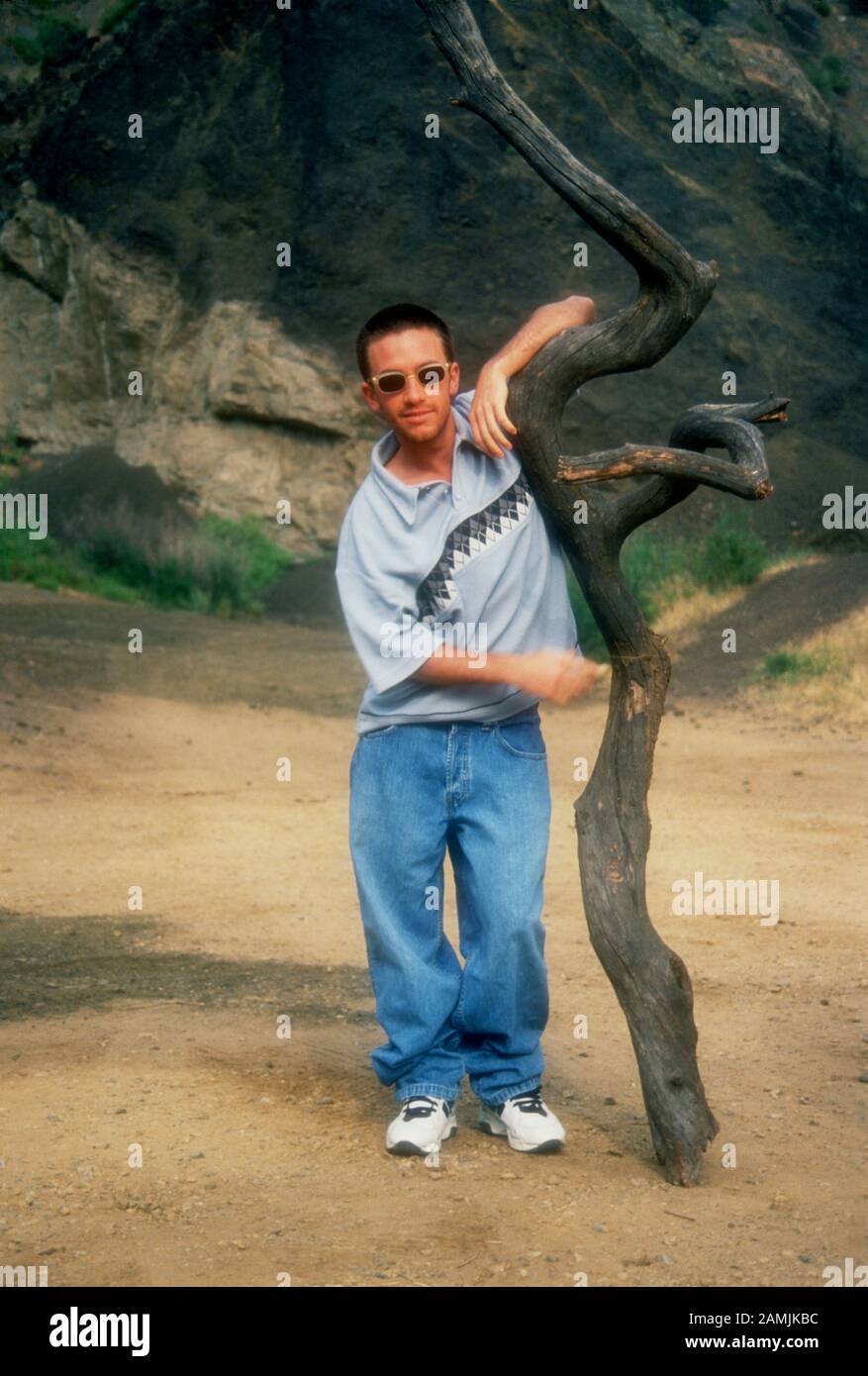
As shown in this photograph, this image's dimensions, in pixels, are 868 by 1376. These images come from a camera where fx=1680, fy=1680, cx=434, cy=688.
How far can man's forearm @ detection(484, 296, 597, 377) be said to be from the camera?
11.4 feet

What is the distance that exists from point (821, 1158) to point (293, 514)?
17174mm

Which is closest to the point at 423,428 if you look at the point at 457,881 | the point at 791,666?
the point at 457,881

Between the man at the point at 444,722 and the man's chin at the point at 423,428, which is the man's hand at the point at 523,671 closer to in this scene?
the man at the point at 444,722

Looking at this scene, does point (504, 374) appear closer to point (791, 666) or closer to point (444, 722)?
point (444, 722)

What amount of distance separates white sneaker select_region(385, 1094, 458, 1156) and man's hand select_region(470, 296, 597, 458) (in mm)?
1340

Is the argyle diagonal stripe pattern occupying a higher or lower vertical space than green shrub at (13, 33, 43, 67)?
lower

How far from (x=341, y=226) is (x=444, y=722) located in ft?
58.1

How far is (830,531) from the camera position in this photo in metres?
18.6

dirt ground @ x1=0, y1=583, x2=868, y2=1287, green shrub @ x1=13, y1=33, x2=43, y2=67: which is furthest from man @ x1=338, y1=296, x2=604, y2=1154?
green shrub @ x1=13, y1=33, x2=43, y2=67

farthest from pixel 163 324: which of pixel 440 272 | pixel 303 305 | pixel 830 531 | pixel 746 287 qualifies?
pixel 830 531

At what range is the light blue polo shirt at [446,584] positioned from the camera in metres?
3.33

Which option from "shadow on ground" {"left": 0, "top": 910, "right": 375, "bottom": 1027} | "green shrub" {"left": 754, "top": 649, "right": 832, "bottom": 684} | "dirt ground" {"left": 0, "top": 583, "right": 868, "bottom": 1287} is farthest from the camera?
"green shrub" {"left": 754, "top": 649, "right": 832, "bottom": 684}

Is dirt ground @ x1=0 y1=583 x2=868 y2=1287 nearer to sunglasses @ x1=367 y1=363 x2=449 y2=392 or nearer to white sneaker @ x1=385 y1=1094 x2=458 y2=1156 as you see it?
white sneaker @ x1=385 y1=1094 x2=458 y2=1156

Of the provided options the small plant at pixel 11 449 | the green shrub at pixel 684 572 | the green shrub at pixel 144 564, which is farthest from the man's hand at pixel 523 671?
the small plant at pixel 11 449
